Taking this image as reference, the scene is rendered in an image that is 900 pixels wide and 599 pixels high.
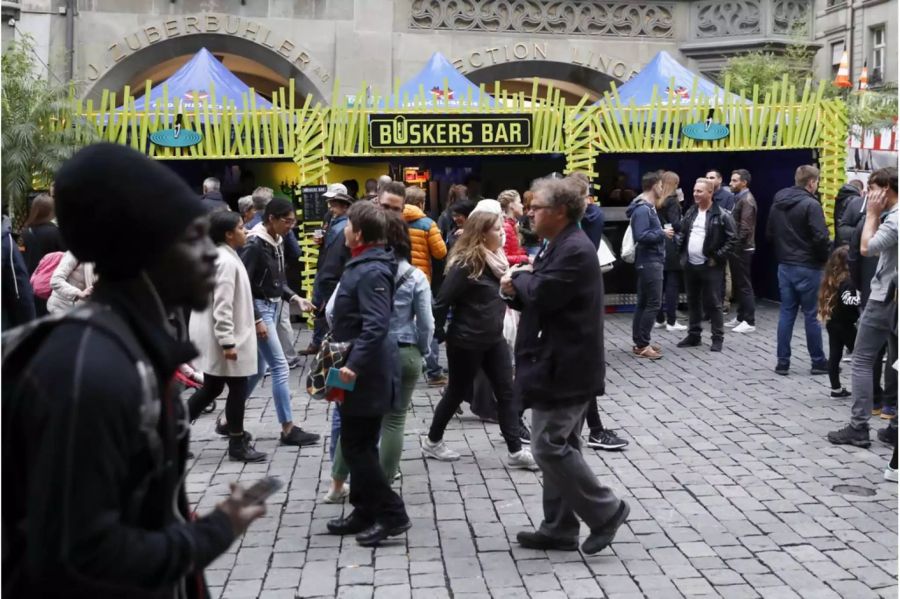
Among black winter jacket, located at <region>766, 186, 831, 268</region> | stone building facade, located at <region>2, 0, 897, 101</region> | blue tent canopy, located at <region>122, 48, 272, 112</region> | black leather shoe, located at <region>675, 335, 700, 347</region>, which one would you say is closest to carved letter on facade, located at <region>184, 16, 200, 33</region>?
stone building facade, located at <region>2, 0, 897, 101</region>

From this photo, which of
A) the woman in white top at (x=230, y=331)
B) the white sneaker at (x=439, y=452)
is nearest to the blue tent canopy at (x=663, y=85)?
the white sneaker at (x=439, y=452)

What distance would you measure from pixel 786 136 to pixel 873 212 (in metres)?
7.92

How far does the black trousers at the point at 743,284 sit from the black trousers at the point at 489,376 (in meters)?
6.18

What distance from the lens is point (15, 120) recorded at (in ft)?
45.2

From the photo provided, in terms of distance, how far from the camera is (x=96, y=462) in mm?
1973

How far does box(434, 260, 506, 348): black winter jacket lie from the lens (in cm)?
A: 725

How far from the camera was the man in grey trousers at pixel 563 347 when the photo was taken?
5418 mm

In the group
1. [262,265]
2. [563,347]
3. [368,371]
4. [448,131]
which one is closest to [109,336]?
[563,347]

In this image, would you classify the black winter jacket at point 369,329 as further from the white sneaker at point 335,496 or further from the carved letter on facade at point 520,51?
the carved letter on facade at point 520,51

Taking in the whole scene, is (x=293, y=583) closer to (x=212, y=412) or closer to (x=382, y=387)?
(x=382, y=387)

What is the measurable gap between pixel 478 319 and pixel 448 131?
7428 mm

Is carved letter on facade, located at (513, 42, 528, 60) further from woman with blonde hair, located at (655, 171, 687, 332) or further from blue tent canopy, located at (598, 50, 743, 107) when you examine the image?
woman with blonde hair, located at (655, 171, 687, 332)

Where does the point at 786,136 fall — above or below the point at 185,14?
below

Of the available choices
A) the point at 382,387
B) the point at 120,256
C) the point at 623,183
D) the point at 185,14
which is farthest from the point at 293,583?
the point at 185,14
